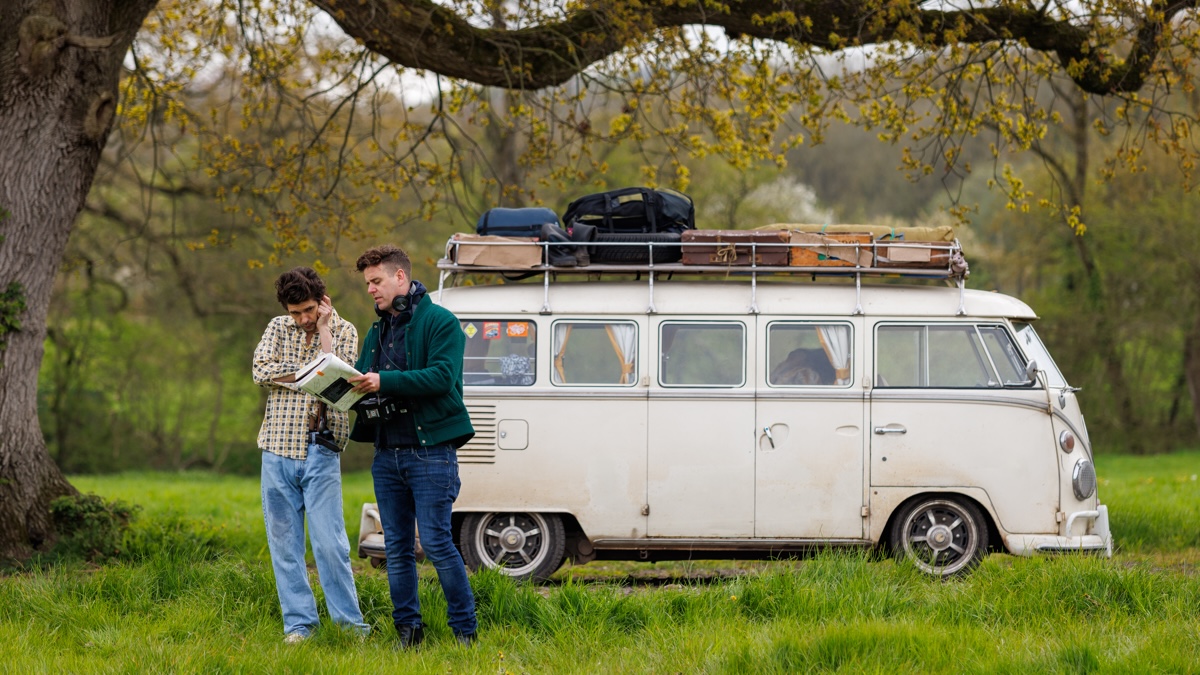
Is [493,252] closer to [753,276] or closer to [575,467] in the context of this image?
[575,467]

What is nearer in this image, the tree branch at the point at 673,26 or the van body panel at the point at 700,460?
the van body panel at the point at 700,460

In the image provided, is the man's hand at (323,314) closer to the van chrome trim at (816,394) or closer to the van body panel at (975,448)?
the van chrome trim at (816,394)

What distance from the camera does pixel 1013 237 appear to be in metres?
29.6

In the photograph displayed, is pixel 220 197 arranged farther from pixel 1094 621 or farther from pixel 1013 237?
pixel 1013 237

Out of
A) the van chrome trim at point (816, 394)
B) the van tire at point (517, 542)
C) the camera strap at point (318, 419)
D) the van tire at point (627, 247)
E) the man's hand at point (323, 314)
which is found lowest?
the van tire at point (517, 542)

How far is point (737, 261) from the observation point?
352 inches

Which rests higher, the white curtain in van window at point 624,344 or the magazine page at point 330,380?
the white curtain in van window at point 624,344

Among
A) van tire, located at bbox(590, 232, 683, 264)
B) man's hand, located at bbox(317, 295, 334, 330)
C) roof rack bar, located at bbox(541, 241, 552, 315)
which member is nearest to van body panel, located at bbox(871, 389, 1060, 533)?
van tire, located at bbox(590, 232, 683, 264)

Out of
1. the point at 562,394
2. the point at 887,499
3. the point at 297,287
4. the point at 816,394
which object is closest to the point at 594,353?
the point at 562,394

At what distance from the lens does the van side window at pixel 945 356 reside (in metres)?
8.87

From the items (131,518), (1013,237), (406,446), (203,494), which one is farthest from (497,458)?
(1013,237)

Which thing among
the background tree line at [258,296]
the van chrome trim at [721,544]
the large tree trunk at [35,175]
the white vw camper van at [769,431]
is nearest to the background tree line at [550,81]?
the large tree trunk at [35,175]

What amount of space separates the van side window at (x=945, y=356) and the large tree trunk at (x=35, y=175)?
610cm

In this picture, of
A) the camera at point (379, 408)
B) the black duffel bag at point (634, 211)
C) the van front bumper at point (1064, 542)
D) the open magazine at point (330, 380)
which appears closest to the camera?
the open magazine at point (330, 380)
